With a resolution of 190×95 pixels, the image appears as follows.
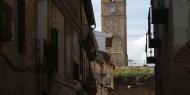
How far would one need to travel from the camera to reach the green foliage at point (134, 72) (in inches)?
3059

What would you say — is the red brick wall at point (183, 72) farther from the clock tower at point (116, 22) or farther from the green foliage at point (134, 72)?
the clock tower at point (116, 22)

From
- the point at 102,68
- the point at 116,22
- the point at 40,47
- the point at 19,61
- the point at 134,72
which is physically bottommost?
the point at 134,72

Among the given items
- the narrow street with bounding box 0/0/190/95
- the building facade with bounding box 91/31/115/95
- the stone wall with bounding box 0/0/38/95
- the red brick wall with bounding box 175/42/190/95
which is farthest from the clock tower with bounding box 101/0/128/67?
the stone wall with bounding box 0/0/38/95

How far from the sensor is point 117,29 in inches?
5502

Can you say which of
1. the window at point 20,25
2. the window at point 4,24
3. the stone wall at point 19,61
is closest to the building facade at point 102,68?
the stone wall at point 19,61

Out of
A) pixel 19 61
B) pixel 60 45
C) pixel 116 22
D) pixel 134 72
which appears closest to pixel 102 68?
pixel 134 72

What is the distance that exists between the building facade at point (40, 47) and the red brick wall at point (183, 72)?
14.2ft

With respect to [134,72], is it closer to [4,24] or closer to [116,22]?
[4,24]

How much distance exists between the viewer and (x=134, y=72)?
258 feet

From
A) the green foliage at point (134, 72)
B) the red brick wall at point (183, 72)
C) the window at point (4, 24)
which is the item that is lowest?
the green foliage at point (134, 72)

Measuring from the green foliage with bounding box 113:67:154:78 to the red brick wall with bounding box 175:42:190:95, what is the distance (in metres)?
55.5

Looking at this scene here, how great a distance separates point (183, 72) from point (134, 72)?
187ft

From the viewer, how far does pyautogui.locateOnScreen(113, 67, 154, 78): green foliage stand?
3059 inches

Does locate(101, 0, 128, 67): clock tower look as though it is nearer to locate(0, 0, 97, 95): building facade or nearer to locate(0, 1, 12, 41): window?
locate(0, 0, 97, 95): building facade
